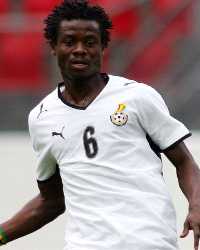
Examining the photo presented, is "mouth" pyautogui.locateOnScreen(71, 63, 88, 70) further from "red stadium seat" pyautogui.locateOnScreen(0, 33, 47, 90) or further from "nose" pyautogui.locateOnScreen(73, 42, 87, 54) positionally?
"red stadium seat" pyautogui.locateOnScreen(0, 33, 47, 90)

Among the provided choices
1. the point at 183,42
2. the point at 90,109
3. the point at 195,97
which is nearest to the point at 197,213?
the point at 90,109

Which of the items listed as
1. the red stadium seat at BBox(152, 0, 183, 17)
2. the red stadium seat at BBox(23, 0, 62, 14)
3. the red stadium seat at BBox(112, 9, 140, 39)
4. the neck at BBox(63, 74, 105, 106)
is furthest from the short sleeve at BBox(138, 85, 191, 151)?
the red stadium seat at BBox(23, 0, 62, 14)

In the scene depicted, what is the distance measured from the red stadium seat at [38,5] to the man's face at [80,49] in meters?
4.40

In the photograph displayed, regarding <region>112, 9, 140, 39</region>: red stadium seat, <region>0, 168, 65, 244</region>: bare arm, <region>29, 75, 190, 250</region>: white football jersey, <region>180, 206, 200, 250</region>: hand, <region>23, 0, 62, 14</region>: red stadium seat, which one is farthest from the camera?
<region>23, 0, 62, 14</region>: red stadium seat

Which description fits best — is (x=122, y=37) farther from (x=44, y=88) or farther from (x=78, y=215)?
(x=78, y=215)

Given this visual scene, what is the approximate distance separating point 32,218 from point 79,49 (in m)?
0.85

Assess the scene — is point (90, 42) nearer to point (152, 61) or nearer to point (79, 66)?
point (79, 66)

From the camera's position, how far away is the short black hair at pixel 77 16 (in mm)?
3957

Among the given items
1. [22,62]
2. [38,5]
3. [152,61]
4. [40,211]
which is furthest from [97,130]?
[38,5]

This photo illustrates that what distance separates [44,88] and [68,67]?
389cm

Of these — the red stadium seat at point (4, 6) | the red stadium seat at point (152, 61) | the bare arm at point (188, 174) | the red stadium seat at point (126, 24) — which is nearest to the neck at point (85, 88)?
the bare arm at point (188, 174)

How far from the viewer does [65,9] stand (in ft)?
13.2

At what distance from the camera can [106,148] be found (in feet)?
12.6

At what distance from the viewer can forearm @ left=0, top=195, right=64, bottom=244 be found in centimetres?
431
